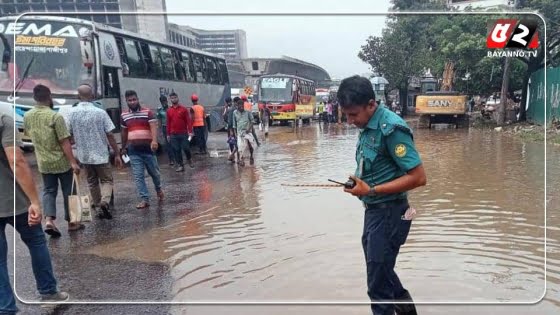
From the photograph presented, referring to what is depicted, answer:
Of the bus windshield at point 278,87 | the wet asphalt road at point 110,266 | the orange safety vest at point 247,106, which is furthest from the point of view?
the orange safety vest at point 247,106

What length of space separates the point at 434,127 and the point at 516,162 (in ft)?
9.49

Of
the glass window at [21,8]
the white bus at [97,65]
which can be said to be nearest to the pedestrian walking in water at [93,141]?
the white bus at [97,65]

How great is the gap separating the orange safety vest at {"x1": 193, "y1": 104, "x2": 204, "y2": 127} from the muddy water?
112 cm

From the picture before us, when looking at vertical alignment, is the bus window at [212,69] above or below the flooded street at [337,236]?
above

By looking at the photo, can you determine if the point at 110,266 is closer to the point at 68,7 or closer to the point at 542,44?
the point at 68,7

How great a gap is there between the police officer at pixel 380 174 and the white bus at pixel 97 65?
172 centimetres

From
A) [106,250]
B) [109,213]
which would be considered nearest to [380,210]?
[106,250]

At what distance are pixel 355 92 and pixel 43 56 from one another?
2.88 m

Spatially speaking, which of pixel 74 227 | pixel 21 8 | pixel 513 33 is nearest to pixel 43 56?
pixel 21 8

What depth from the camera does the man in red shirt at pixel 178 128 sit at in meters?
6.54

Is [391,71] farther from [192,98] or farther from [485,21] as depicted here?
[192,98]

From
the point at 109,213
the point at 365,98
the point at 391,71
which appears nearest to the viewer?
the point at 365,98

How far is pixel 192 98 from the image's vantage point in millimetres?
6312

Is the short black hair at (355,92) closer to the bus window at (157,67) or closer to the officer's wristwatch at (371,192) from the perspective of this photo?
the officer's wristwatch at (371,192)
